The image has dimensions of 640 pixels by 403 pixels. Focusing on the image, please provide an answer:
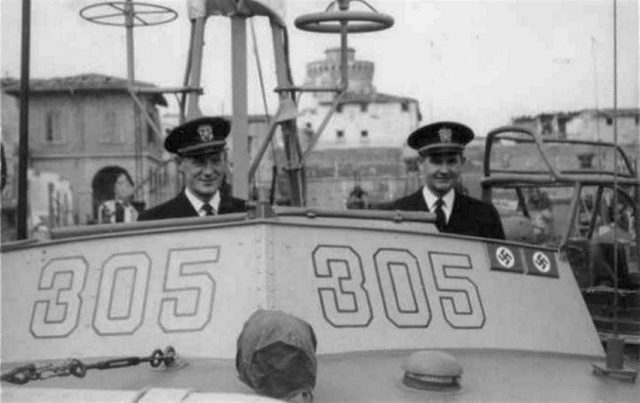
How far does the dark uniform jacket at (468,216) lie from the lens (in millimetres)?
4969

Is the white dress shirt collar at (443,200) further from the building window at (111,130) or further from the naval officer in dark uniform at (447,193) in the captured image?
the building window at (111,130)

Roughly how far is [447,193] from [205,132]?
1.21 m

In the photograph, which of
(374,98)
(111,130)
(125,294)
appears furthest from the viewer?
(374,98)

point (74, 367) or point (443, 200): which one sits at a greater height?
point (443, 200)

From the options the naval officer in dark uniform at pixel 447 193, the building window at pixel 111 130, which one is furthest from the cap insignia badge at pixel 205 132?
the building window at pixel 111 130

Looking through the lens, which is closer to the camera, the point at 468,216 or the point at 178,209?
the point at 178,209

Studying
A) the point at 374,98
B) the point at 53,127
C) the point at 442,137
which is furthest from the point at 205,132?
the point at 374,98

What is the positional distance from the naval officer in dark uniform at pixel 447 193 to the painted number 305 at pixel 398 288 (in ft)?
3.68

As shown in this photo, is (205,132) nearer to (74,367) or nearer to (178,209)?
(178,209)

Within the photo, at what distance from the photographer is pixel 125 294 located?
142 inches

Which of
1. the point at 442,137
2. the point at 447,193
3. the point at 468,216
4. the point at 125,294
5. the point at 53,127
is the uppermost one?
the point at 53,127

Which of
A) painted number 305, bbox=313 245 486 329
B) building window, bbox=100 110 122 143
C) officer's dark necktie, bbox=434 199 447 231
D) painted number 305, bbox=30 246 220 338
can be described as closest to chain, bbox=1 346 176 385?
painted number 305, bbox=30 246 220 338

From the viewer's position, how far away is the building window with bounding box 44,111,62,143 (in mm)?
42188

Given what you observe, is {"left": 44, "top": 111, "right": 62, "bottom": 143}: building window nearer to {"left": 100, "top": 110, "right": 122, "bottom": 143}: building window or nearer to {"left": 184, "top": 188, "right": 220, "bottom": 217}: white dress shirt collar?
{"left": 100, "top": 110, "right": 122, "bottom": 143}: building window
